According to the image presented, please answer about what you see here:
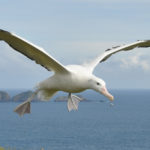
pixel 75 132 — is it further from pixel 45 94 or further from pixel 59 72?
pixel 59 72

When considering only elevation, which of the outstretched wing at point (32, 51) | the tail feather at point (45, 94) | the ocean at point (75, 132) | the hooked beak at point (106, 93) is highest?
the outstretched wing at point (32, 51)

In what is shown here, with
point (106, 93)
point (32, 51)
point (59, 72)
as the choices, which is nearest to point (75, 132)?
point (59, 72)

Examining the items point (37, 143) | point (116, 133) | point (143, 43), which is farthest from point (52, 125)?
point (143, 43)

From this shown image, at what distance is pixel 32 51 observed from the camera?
13312 mm

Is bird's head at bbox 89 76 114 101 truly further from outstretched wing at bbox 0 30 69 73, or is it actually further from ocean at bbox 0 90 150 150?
ocean at bbox 0 90 150 150

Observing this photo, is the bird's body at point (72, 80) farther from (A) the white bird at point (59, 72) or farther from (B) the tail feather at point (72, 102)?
(B) the tail feather at point (72, 102)

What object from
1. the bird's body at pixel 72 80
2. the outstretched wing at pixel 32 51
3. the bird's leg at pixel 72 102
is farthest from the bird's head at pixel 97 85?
the bird's leg at pixel 72 102

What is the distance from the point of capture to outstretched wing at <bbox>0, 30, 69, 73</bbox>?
12750mm

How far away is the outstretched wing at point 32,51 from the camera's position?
12.8 m

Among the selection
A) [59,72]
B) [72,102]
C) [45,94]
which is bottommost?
[72,102]

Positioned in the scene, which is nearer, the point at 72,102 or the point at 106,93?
the point at 106,93

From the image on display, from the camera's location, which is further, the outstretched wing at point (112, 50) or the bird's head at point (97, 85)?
the outstretched wing at point (112, 50)

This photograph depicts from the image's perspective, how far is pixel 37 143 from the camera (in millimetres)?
111000

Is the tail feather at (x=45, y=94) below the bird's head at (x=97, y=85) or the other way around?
below
